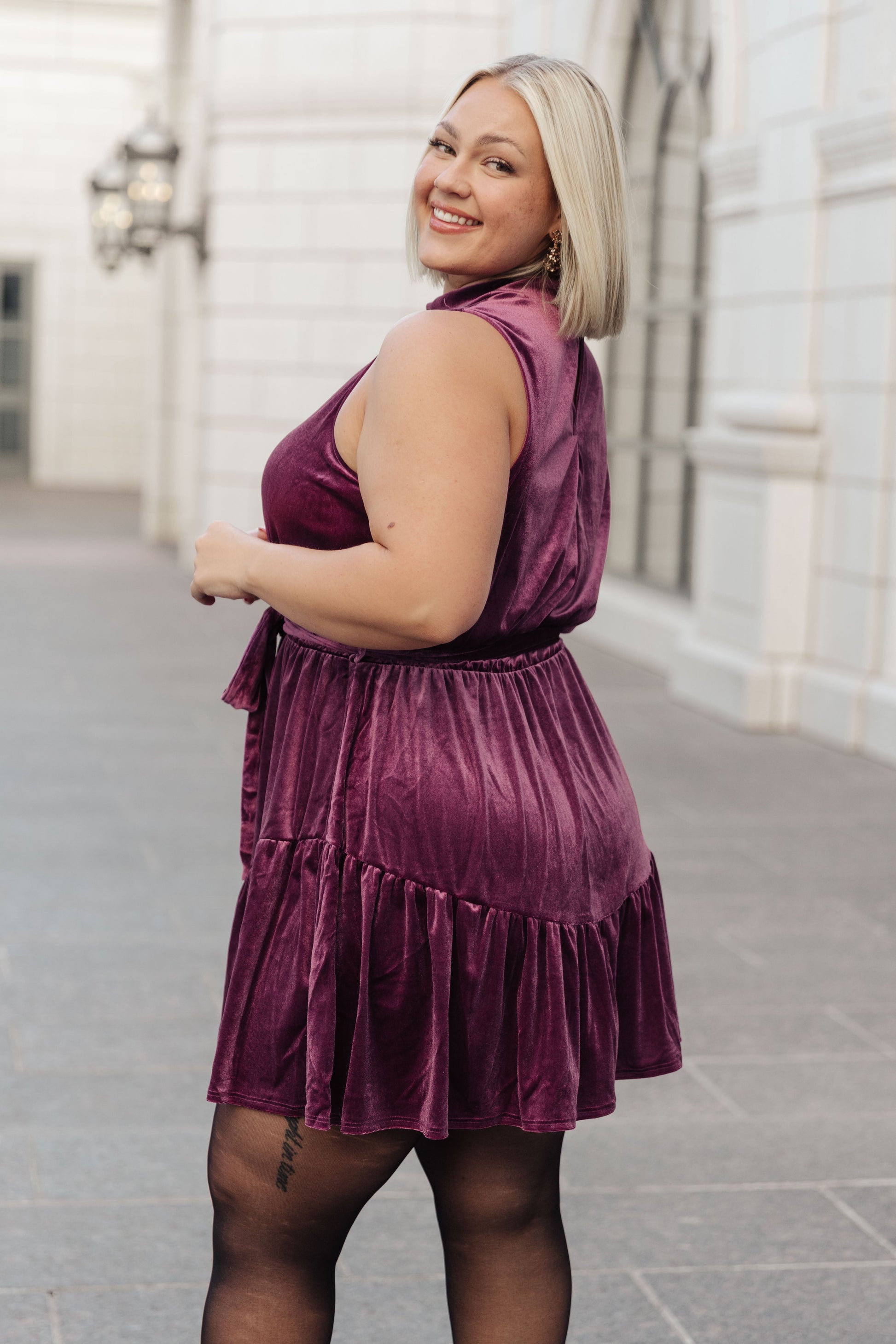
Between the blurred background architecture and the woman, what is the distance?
5644 millimetres

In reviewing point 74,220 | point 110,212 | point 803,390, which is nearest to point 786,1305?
point 803,390

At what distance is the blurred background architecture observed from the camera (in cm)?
747

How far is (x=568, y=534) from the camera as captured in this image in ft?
6.03

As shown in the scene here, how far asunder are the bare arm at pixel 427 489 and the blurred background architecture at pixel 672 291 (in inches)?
228

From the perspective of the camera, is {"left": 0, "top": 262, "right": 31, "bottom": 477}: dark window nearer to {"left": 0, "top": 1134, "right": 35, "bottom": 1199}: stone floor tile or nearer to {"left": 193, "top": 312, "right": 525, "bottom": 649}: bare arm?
{"left": 0, "top": 1134, "right": 35, "bottom": 1199}: stone floor tile

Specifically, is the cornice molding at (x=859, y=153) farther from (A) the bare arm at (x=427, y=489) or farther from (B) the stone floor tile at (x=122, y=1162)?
(A) the bare arm at (x=427, y=489)

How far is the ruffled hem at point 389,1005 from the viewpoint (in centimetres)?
173

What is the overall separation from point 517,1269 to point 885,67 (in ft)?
20.6

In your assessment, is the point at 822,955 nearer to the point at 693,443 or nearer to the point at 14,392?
the point at 693,443

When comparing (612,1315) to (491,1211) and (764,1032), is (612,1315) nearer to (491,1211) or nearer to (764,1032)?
(491,1211)

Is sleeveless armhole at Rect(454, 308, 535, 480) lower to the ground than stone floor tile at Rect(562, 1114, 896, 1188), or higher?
higher

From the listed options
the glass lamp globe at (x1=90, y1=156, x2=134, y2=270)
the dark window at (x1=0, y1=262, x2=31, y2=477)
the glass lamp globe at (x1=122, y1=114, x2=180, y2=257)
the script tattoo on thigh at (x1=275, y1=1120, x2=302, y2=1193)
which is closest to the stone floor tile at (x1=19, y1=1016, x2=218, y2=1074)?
the script tattoo on thigh at (x1=275, y1=1120, x2=302, y2=1193)

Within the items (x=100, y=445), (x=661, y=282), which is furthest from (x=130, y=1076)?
(x=100, y=445)

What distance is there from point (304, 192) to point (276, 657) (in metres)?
12.0
